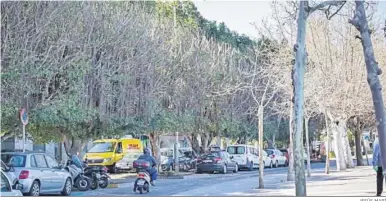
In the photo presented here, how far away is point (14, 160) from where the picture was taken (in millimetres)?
17484

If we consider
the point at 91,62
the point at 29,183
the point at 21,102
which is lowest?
the point at 29,183

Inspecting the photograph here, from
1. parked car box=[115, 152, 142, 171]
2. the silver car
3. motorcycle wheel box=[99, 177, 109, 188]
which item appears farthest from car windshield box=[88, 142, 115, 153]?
the silver car

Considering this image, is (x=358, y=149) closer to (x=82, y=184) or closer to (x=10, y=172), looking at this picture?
(x=82, y=184)

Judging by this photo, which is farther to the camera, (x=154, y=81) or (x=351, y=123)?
(x=351, y=123)

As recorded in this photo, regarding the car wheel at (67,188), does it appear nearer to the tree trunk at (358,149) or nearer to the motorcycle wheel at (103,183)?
the motorcycle wheel at (103,183)

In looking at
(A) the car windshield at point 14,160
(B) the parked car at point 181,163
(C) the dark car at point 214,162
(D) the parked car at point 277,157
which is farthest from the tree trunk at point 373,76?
(D) the parked car at point 277,157

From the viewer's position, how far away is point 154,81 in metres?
28.6

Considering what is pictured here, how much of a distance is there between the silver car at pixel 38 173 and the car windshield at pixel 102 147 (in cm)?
1663

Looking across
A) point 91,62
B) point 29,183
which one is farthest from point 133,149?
point 29,183

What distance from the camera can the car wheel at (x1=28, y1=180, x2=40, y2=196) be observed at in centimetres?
1716

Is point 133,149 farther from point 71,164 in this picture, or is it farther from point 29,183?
point 29,183

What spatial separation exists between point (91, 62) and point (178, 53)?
10.8 m

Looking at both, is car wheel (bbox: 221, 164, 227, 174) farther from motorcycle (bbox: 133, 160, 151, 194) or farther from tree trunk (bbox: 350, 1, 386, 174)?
tree trunk (bbox: 350, 1, 386, 174)

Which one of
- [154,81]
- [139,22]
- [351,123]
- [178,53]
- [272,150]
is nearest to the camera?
[139,22]
